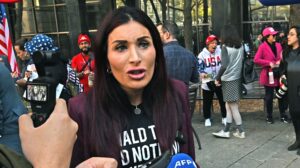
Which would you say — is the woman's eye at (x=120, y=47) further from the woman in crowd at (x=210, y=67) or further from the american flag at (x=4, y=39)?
the woman in crowd at (x=210, y=67)

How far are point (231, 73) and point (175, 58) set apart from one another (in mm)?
1116

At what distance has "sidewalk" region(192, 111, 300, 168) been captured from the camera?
16.5 ft

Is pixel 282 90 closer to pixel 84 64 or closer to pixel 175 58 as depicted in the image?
pixel 175 58

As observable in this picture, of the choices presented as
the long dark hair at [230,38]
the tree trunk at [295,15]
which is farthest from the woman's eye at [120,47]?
the tree trunk at [295,15]

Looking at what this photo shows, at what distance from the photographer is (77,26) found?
14.4 m

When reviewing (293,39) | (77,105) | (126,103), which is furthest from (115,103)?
(293,39)

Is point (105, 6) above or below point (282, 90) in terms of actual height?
above

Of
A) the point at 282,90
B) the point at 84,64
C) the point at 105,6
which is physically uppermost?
the point at 105,6

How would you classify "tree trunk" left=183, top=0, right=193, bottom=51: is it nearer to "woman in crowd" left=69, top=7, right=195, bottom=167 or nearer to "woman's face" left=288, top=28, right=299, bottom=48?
"woman's face" left=288, top=28, right=299, bottom=48

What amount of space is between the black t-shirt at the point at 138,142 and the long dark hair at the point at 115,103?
0.03m

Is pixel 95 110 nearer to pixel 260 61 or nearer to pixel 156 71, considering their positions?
pixel 156 71

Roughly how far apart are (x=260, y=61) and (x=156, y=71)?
538 cm

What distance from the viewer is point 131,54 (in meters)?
1.60

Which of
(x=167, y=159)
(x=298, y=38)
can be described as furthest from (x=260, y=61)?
(x=167, y=159)
